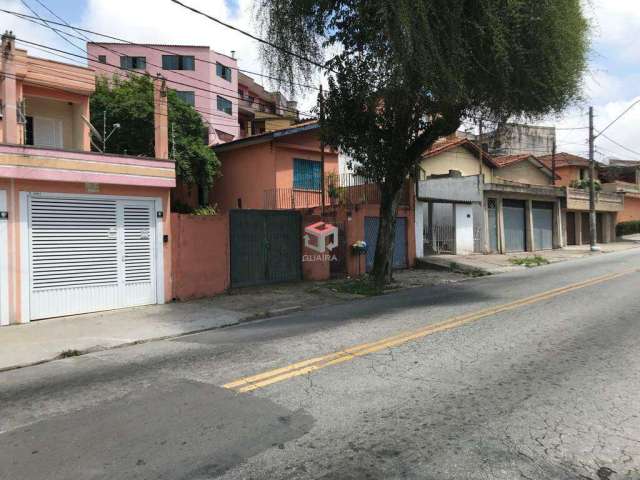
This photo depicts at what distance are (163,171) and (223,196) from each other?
510 inches

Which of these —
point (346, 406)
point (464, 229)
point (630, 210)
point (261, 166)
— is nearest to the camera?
point (346, 406)

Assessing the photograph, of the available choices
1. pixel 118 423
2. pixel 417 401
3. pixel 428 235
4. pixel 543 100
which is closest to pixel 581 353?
pixel 417 401

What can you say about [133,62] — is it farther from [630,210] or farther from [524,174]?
[630,210]

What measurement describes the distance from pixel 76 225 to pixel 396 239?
38.5 ft

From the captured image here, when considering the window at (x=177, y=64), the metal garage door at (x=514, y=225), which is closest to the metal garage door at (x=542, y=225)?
the metal garage door at (x=514, y=225)

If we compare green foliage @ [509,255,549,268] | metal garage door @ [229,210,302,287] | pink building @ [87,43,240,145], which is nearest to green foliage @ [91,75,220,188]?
metal garage door @ [229,210,302,287]

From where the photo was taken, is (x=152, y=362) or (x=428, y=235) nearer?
(x=152, y=362)

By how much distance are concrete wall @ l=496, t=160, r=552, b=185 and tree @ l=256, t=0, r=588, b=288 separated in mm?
20648

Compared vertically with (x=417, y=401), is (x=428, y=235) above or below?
above

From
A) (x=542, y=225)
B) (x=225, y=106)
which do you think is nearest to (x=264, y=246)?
(x=542, y=225)

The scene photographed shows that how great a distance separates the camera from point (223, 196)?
24.8 metres

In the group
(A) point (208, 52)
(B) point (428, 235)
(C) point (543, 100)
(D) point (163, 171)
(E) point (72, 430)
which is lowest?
(E) point (72, 430)

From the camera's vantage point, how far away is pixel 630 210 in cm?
4303

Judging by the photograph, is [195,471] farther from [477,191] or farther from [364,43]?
[477,191]
